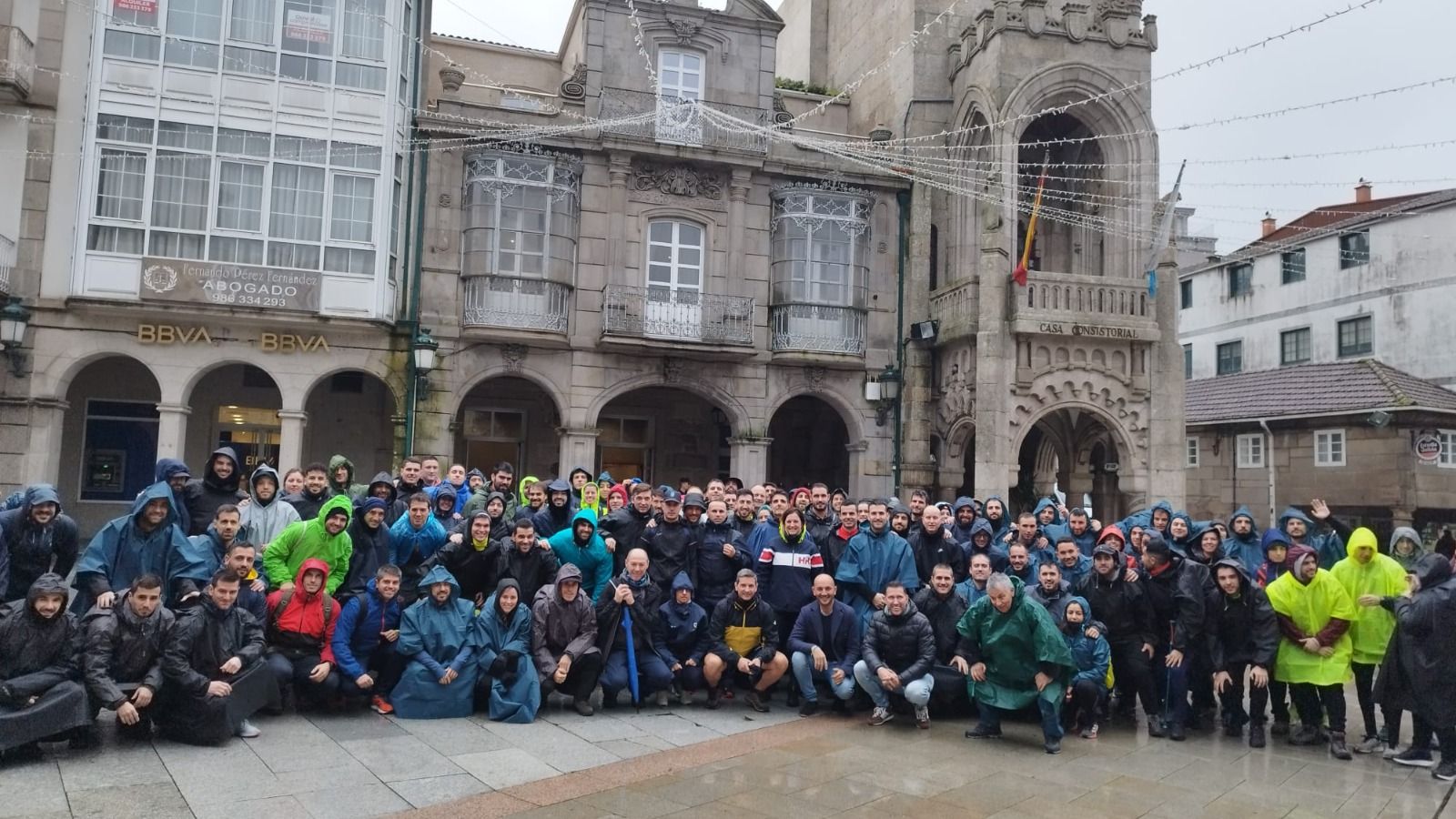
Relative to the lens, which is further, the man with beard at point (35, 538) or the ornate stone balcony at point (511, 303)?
the ornate stone balcony at point (511, 303)

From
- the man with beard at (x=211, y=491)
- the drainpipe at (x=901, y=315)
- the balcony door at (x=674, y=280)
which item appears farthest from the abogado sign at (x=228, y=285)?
the drainpipe at (x=901, y=315)

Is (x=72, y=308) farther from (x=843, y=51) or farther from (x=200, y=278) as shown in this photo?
(x=843, y=51)

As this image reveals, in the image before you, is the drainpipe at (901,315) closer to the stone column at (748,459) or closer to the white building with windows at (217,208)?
the stone column at (748,459)

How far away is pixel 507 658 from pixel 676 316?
1093 cm

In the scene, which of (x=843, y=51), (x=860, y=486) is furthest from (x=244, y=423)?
(x=843, y=51)

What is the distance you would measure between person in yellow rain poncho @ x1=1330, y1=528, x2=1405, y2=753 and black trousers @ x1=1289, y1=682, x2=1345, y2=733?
302 mm

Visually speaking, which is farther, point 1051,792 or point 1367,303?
point 1367,303

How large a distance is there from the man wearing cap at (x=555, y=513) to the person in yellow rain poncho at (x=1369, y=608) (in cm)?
713

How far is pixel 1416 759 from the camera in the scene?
25.6 ft

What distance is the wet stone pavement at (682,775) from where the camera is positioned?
6.03 meters

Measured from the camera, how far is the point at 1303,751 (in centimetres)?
816

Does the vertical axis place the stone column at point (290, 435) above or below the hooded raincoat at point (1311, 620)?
above

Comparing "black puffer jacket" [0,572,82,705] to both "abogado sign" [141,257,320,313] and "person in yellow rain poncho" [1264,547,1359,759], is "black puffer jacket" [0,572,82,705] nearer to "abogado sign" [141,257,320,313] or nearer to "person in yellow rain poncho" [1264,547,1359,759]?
"person in yellow rain poncho" [1264,547,1359,759]

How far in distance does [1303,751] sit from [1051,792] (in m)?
2.95
